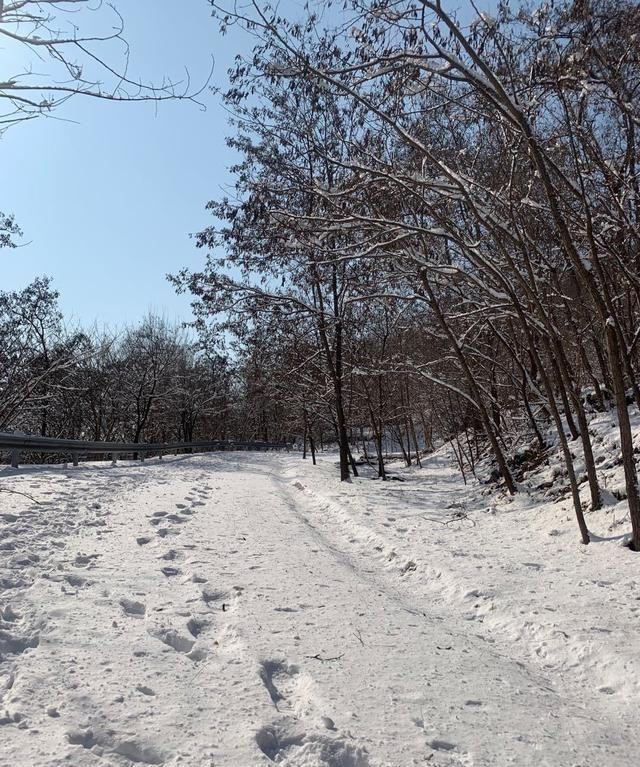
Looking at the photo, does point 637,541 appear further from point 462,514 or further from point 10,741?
point 10,741

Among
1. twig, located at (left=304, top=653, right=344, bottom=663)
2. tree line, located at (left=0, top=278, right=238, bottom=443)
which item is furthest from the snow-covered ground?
tree line, located at (left=0, top=278, right=238, bottom=443)

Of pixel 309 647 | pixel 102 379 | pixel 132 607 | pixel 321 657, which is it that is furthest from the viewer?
pixel 102 379

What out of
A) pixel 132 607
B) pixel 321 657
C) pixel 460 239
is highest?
pixel 460 239

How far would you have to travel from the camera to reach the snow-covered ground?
222cm

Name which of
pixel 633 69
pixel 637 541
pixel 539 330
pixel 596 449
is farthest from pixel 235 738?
pixel 596 449

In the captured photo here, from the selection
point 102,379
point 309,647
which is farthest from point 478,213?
point 102,379

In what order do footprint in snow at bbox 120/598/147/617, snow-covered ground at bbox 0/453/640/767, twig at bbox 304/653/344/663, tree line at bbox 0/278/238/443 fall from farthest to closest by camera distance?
tree line at bbox 0/278/238/443
footprint in snow at bbox 120/598/147/617
twig at bbox 304/653/344/663
snow-covered ground at bbox 0/453/640/767

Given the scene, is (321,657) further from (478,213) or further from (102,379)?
(102,379)

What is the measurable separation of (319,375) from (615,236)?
1188 cm

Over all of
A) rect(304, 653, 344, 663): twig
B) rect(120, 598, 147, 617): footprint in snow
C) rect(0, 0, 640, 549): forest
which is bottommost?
rect(304, 653, 344, 663): twig

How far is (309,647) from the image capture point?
3.19 metres

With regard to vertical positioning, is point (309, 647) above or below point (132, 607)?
below

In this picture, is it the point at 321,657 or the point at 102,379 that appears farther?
the point at 102,379

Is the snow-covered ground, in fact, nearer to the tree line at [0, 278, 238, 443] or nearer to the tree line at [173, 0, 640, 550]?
the tree line at [173, 0, 640, 550]
